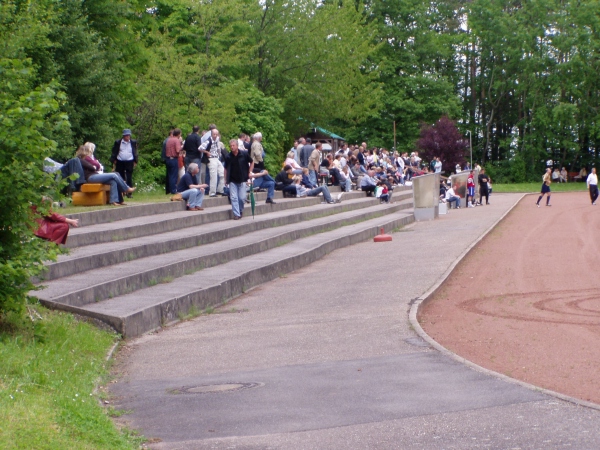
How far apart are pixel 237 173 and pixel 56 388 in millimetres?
14934

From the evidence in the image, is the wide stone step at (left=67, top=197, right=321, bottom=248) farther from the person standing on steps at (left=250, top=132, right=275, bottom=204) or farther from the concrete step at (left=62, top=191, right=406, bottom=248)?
the person standing on steps at (left=250, top=132, right=275, bottom=204)

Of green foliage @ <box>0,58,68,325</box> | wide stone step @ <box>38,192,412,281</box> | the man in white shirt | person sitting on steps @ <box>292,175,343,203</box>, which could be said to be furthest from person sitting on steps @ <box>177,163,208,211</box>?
the man in white shirt

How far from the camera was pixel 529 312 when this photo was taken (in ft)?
40.9

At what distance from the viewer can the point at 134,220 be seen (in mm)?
19516

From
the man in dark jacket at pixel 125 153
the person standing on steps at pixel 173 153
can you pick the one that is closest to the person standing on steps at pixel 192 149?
the person standing on steps at pixel 173 153

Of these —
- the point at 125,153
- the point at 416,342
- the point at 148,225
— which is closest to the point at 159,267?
the point at 148,225

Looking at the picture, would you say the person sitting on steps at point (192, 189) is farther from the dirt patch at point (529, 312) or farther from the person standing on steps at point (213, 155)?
the dirt patch at point (529, 312)

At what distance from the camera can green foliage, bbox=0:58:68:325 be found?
882cm

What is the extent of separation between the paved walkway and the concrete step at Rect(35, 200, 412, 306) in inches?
43.6

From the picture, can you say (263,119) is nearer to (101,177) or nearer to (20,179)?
(101,177)

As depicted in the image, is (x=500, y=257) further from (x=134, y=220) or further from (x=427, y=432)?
(x=427, y=432)

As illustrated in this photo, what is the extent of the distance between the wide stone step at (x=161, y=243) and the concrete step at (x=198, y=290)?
1.01 m

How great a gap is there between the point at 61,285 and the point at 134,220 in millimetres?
7390

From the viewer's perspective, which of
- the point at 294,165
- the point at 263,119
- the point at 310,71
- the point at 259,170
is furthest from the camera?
the point at 310,71
